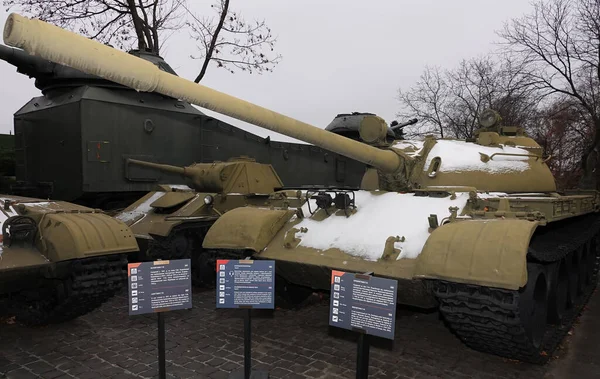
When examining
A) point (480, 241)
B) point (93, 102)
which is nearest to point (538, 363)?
point (480, 241)

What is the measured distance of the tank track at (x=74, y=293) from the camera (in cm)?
513

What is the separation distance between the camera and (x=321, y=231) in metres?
5.27

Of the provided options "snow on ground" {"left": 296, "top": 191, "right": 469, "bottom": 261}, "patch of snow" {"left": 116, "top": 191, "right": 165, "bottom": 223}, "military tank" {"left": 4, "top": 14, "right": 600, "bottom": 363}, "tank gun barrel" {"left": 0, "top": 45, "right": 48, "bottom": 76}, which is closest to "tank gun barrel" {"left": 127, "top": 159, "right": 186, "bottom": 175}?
"patch of snow" {"left": 116, "top": 191, "right": 165, "bottom": 223}

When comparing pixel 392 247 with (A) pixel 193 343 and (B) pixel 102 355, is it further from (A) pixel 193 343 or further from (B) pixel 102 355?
(B) pixel 102 355

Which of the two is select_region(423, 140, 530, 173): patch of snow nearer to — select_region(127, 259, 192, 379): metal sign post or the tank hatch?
select_region(127, 259, 192, 379): metal sign post

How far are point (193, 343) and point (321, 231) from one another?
1920mm

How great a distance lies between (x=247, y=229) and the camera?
537 centimetres

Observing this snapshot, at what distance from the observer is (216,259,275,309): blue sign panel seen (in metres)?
4.10

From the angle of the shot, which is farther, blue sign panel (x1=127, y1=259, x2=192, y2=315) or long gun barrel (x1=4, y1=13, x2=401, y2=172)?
blue sign panel (x1=127, y1=259, x2=192, y2=315)

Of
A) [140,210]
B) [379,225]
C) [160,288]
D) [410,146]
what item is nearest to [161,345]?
[160,288]

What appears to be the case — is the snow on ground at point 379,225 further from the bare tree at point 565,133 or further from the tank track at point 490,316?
the bare tree at point 565,133

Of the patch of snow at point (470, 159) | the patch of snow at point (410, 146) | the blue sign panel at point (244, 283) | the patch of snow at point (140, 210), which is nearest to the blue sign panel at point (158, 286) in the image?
the blue sign panel at point (244, 283)

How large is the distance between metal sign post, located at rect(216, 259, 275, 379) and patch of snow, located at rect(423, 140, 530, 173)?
2.90 meters

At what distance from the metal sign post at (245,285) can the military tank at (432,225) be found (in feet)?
2.65
